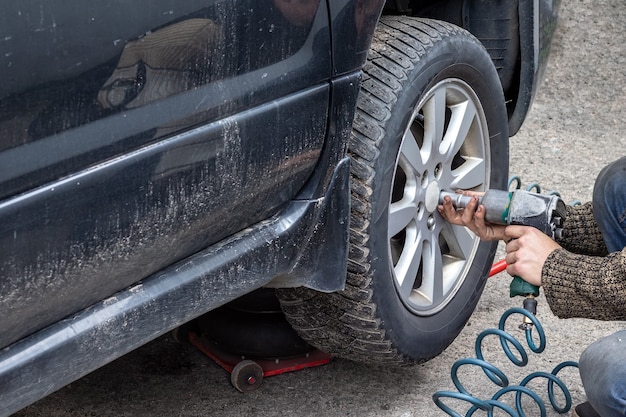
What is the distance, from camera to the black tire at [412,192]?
236 centimetres

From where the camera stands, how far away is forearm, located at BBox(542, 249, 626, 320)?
7.14ft

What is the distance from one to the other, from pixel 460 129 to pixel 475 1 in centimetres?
61

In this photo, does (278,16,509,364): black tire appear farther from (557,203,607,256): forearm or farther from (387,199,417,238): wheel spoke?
(557,203,607,256): forearm

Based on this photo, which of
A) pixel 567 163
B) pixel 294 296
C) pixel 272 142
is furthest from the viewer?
pixel 567 163

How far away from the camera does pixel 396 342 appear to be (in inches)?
100.0

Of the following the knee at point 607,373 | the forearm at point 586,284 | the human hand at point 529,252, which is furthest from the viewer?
the human hand at point 529,252

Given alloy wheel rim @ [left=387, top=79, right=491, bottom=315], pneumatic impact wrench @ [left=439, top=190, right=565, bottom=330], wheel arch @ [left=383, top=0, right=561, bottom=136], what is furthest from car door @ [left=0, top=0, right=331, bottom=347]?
wheel arch @ [left=383, top=0, right=561, bottom=136]

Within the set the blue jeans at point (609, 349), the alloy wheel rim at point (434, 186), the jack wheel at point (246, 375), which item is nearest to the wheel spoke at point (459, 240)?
the alloy wheel rim at point (434, 186)

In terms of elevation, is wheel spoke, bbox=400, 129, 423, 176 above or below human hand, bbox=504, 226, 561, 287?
above

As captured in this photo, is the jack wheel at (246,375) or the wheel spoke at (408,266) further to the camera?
the jack wheel at (246,375)

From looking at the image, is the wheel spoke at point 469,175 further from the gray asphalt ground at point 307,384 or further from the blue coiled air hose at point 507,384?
the gray asphalt ground at point 307,384

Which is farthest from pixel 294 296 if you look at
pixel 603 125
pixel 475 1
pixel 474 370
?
pixel 603 125

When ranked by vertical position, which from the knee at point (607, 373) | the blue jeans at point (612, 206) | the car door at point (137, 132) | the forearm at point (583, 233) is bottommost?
the knee at point (607, 373)

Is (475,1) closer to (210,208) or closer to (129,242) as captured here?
(210,208)
